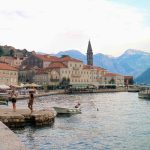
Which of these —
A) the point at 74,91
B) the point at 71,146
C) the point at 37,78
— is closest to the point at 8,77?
the point at 74,91

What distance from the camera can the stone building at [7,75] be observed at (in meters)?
143

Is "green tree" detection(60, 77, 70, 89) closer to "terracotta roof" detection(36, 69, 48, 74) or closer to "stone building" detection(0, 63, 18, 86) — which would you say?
"terracotta roof" detection(36, 69, 48, 74)

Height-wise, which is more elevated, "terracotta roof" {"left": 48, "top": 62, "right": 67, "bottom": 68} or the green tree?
"terracotta roof" {"left": 48, "top": 62, "right": 67, "bottom": 68}

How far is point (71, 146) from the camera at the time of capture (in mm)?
28156

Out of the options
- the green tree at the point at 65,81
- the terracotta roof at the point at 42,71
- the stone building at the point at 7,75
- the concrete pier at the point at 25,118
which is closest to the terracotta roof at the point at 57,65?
the terracotta roof at the point at 42,71

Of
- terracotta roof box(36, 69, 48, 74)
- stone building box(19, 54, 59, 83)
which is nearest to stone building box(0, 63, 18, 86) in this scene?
terracotta roof box(36, 69, 48, 74)

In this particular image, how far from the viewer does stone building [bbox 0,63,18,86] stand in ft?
469

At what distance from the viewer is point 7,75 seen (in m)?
146

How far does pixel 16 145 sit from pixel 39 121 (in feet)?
57.1

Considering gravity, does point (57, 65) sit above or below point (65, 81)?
above

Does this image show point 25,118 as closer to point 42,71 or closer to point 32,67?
point 42,71

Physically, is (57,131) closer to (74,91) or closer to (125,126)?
(125,126)

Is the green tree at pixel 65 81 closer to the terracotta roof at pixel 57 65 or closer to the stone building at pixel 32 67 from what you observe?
the terracotta roof at pixel 57 65

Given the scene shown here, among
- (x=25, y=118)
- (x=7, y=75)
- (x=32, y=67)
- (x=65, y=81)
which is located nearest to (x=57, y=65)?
(x=65, y=81)
